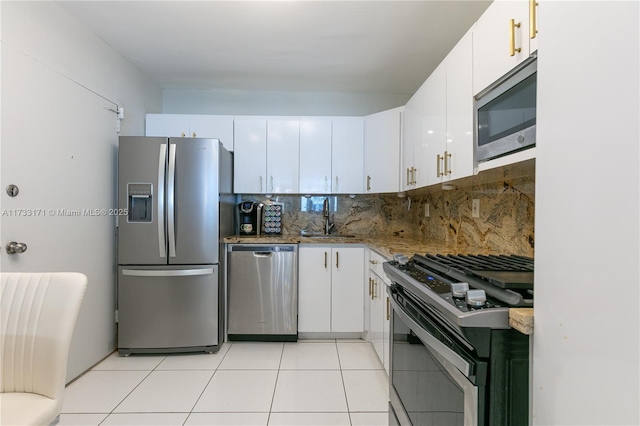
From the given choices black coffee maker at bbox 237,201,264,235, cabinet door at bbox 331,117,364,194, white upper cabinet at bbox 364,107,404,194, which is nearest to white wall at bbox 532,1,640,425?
white upper cabinet at bbox 364,107,404,194

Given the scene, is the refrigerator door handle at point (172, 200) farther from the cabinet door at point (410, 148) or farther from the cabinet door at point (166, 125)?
the cabinet door at point (410, 148)

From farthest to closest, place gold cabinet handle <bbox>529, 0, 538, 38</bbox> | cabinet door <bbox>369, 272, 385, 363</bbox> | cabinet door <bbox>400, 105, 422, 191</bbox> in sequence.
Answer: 1. cabinet door <bbox>400, 105, 422, 191</bbox>
2. cabinet door <bbox>369, 272, 385, 363</bbox>
3. gold cabinet handle <bbox>529, 0, 538, 38</bbox>

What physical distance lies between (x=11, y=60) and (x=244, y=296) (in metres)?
2.18

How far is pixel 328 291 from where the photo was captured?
9.39 feet

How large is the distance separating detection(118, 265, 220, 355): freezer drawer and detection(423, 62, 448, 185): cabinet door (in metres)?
1.93

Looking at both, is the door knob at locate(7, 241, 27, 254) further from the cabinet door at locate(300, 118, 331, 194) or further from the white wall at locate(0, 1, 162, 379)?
the cabinet door at locate(300, 118, 331, 194)

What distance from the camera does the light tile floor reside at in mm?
1776

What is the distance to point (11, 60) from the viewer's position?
1718mm

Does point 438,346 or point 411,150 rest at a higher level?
point 411,150

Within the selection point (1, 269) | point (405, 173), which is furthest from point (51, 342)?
point (405, 173)

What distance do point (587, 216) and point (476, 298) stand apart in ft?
1.12

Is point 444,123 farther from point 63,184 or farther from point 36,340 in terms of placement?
point 63,184

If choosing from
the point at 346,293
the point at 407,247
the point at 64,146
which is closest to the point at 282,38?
the point at 64,146

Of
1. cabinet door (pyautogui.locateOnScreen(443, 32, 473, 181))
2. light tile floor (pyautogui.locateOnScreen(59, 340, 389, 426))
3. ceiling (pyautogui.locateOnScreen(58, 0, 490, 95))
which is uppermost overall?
ceiling (pyautogui.locateOnScreen(58, 0, 490, 95))
